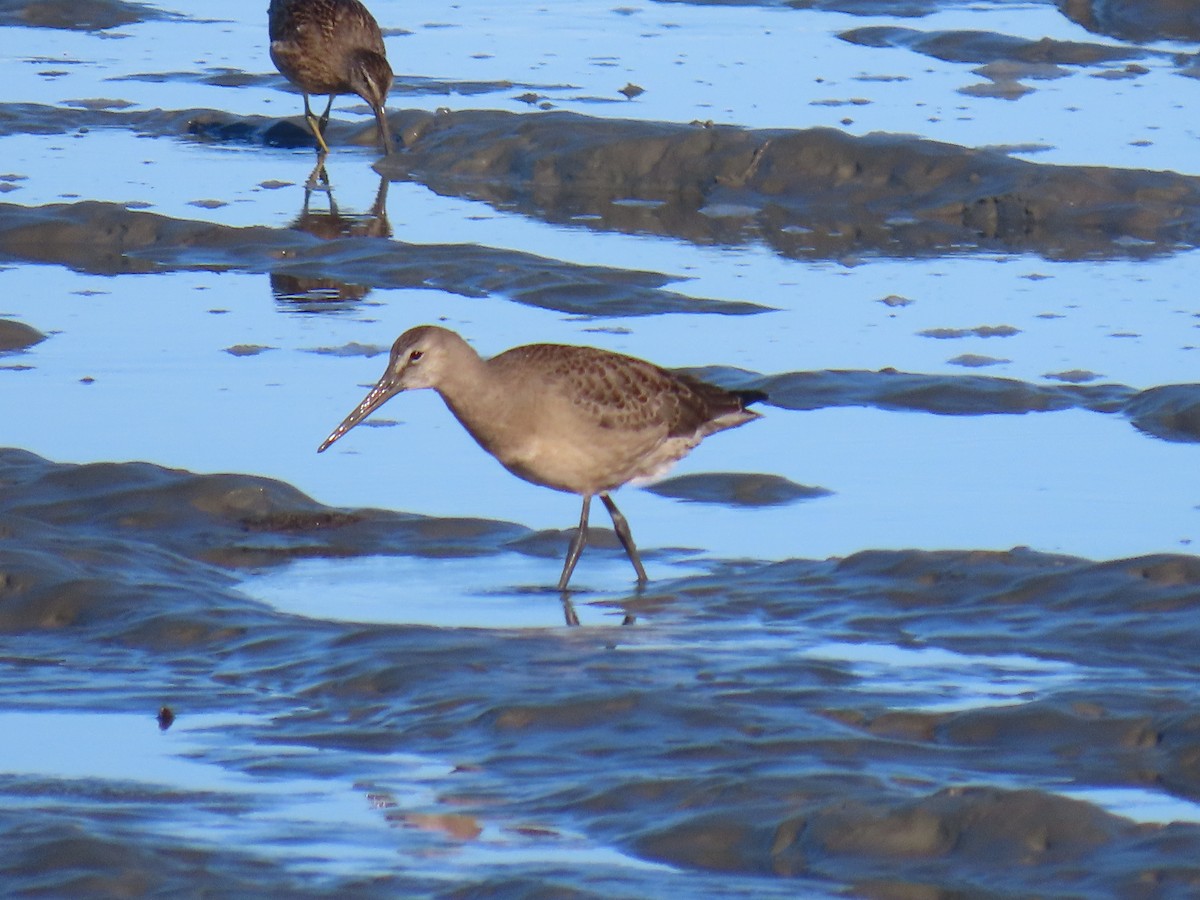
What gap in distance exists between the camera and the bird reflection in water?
10555 millimetres

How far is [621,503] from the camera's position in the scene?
820 cm

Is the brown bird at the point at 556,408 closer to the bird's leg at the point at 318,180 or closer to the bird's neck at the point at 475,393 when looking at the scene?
the bird's neck at the point at 475,393

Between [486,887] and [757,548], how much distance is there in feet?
9.83

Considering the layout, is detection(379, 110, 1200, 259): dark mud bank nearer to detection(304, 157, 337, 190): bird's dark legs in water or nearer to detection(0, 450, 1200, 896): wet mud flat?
detection(304, 157, 337, 190): bird's dark legs in water

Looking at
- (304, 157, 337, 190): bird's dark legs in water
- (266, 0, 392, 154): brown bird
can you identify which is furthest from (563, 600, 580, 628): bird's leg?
(266, 0, 392, 154): brown bird

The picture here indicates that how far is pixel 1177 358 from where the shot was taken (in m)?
9.27

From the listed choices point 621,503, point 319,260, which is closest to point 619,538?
point 621,503

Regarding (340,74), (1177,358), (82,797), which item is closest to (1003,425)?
(1177,358)

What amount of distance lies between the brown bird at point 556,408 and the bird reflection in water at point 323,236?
3.02 meters

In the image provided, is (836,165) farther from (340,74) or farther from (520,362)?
(520,362)

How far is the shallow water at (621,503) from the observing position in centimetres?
493

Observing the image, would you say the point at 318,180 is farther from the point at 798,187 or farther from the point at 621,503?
the point at 621,503

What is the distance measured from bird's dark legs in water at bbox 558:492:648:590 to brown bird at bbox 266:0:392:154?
691cm

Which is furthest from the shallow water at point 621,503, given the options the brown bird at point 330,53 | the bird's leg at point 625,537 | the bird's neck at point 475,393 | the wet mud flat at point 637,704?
the bird's neck at point 475,393
